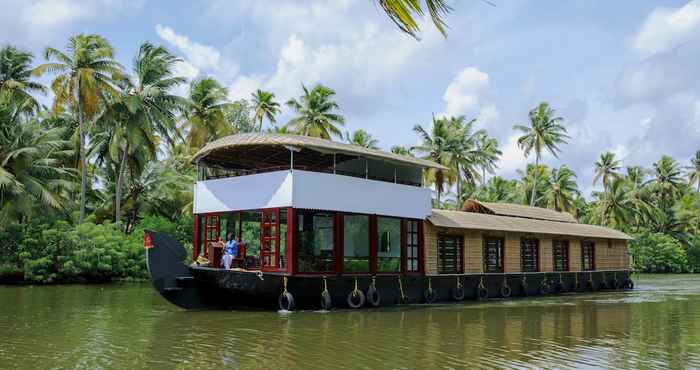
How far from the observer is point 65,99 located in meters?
24.4

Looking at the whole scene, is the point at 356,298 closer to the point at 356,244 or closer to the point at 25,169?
the point at 356,244

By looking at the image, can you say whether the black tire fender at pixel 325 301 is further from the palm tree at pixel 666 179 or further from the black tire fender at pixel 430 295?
the palm tree at pixel 666 179

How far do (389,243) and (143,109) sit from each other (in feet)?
44.2

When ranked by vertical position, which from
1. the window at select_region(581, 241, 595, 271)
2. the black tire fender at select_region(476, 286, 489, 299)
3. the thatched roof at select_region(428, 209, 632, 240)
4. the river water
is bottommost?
the river water

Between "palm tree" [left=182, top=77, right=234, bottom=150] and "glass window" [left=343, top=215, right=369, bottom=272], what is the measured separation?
41.1 feet

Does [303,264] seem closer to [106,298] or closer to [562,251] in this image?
[106,298]

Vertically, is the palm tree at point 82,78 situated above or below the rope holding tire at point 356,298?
above

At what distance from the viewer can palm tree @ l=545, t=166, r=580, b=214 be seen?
4184 centimetres

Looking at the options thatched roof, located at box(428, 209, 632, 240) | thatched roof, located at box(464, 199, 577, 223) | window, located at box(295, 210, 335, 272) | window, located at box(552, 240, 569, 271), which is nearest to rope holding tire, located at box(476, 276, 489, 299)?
thatched roof, located at box(428, 209, 632, 240)

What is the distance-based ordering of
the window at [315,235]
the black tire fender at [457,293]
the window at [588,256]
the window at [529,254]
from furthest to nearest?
the window at [588,256], the window at [529,254], the black tire fender at [457,293], the window at [315,235]

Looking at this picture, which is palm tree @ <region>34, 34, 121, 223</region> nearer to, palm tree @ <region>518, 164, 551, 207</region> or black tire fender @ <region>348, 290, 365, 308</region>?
black tire fender @ <region>348, 290, 365, 308</region>

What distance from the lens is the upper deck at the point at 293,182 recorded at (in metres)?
13.3

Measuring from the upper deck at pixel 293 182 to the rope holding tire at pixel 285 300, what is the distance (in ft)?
5.70

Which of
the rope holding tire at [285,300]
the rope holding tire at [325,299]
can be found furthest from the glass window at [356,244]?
the rope holding tire at [285,300]
